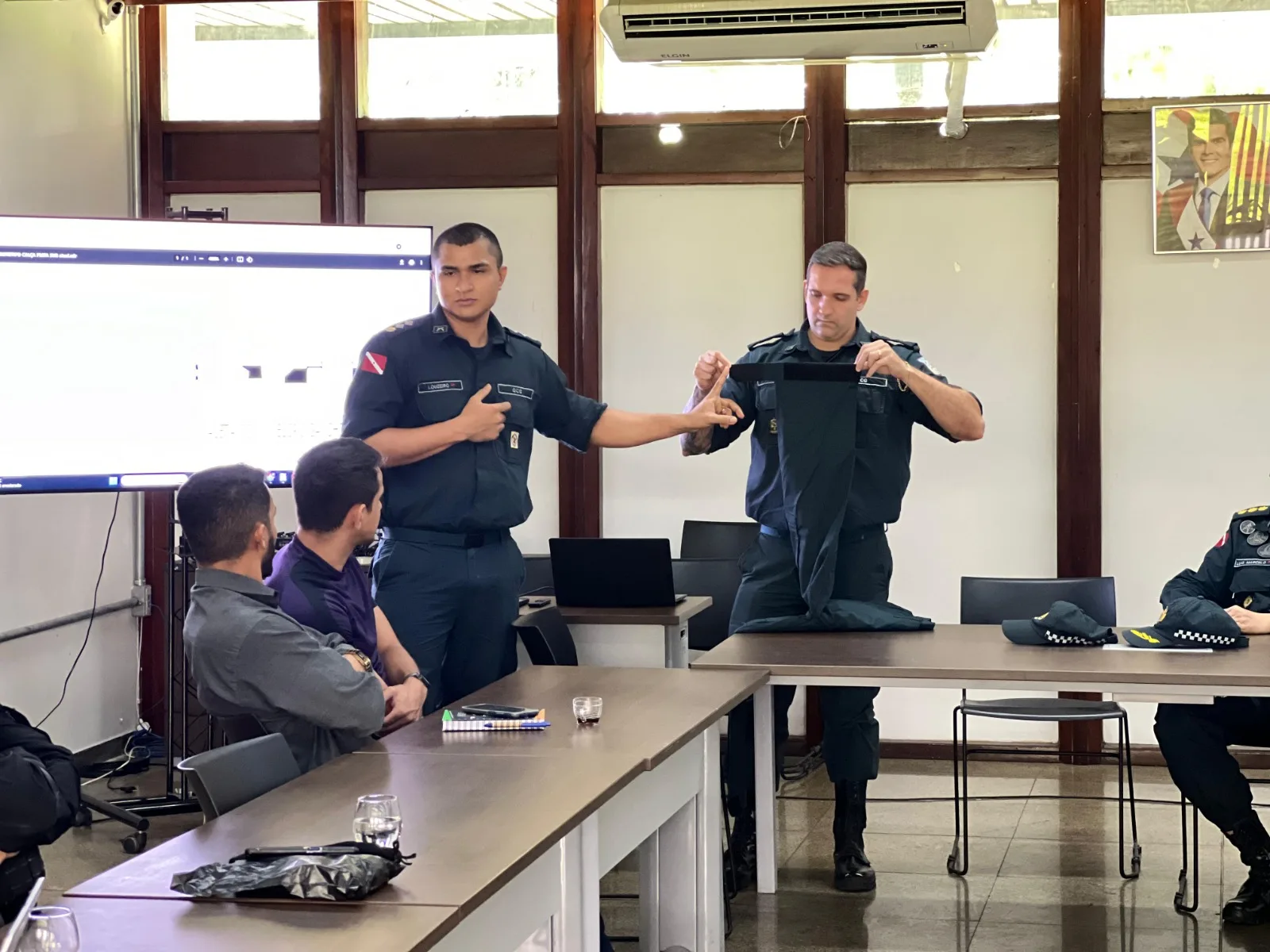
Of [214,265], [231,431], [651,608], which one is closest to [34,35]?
[214,265]

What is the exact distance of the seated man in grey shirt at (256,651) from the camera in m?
2.85

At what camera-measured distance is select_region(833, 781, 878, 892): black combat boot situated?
4289 mm

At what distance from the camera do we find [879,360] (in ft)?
13.1

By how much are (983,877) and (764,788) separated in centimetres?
86

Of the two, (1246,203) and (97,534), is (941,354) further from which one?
(97,534)

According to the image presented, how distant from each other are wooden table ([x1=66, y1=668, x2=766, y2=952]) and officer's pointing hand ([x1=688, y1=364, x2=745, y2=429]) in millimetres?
929

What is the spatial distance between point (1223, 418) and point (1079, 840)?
2.04m

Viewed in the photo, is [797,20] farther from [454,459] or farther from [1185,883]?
[1185,883]

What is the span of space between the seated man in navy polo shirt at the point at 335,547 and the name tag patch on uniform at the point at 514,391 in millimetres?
861

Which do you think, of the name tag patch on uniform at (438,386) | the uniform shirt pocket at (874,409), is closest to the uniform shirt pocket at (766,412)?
the uniform shirt pocket at (874,409)

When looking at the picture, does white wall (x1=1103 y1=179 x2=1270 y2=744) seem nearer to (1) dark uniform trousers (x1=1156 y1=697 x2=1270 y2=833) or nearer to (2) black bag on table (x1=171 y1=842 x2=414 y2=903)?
(1) dark uniform trousers (x1=1156 y1=697 x2=1270 y2=833)

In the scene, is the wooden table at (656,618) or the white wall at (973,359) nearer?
the wooden table at (656,618)

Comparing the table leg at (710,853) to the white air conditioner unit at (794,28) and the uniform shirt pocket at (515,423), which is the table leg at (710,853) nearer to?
the uniform shirt pocket at (515,423)

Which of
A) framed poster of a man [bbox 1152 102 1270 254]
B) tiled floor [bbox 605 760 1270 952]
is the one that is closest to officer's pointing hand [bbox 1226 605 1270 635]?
tiled floor [bbox 605 760 1270 952]
